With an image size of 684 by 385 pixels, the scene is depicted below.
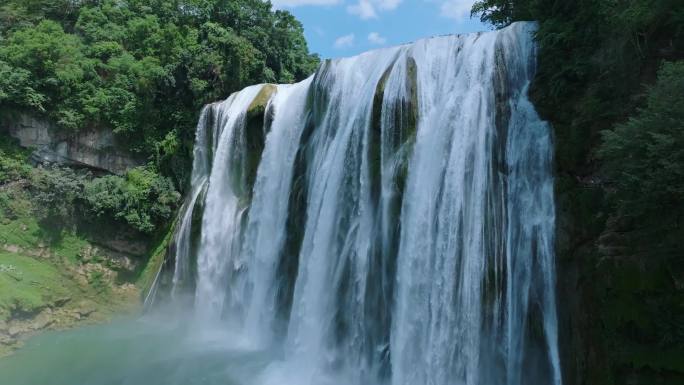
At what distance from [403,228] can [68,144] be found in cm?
1739

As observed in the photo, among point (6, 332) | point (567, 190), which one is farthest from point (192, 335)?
point (567, 190)

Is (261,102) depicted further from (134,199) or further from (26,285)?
(26,285)

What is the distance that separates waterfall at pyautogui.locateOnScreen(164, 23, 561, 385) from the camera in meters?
8.88

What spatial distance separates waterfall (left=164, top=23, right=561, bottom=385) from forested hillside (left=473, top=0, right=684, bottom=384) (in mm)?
416

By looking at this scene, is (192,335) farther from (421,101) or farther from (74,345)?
(421,101)

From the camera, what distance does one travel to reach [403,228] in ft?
35.0

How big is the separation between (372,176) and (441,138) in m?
2.13

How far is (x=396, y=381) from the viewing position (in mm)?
9766

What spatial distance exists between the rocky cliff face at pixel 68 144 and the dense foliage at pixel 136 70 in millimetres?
485

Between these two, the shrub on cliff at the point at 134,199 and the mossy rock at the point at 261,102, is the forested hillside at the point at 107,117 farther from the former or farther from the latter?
the mossy rock at the point at 261,102

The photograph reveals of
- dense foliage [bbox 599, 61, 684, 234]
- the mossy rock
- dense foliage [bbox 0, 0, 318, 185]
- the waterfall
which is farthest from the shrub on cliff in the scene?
dense foliage [bbox 599, 61, 684, 234]

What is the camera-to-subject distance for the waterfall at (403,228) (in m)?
8.88

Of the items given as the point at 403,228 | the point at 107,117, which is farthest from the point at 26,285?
the point at 403,228

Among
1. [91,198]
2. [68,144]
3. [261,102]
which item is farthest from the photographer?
[68,144]
